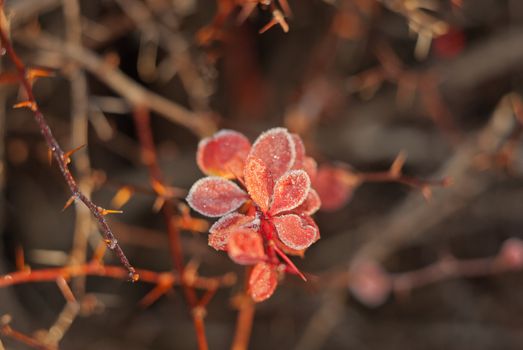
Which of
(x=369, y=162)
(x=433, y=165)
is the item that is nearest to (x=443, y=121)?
(x=433, y=165)

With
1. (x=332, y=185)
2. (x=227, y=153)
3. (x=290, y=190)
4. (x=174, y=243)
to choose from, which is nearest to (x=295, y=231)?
(x=290, y=190)

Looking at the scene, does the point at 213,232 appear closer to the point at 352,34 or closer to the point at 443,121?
the point at 352,34

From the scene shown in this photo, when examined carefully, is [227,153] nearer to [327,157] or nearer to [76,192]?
[76,192]

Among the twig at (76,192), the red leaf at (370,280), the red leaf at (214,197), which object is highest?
the twig at (76,192)

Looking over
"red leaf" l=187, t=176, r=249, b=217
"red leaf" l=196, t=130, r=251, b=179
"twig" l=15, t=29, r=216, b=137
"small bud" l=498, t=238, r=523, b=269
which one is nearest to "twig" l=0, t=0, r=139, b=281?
"red leaf" l=187, t=176, r=249, b=217

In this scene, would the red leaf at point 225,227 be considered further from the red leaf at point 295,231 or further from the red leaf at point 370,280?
the red leaf at point 370,280

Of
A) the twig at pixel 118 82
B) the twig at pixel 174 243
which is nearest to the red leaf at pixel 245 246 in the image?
the twig at pixel 174 243
